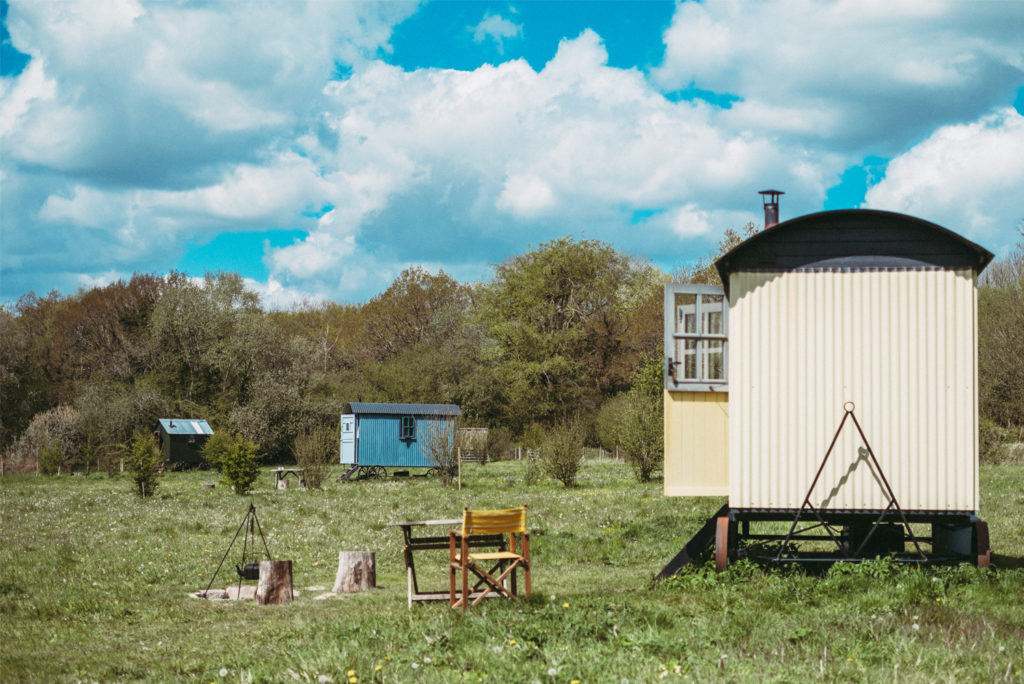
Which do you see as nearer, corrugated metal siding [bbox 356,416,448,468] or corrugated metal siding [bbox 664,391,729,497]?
corrugated metal siding [bbox 664,391,729,497]

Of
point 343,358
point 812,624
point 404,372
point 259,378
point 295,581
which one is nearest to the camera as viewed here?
point 812,624

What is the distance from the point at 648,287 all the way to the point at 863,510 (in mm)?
46799

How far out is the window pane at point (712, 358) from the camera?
11883 mm

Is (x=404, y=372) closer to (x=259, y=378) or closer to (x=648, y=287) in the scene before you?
(x=259, y=378)

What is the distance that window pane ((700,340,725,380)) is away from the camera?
11.9 metres

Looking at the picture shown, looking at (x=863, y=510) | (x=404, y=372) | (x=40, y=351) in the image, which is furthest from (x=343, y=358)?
(x=863, y=510)

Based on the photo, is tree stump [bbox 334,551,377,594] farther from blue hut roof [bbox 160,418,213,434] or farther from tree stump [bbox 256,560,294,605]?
blue hut roof [bbox 160,418,213,434]

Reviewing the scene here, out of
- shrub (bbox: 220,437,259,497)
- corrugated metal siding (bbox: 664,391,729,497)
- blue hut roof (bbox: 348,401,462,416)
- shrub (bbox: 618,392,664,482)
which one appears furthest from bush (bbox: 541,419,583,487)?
corrugated metal siding (bbox: 664,391,729,497)

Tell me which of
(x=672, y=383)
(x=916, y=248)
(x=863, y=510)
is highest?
(x=916, y=248)

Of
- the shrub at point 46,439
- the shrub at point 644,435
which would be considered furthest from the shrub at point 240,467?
the shrub at point 46,439

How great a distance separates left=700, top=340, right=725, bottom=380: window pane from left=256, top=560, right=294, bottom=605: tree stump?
5545mm

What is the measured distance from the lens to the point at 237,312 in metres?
55.0

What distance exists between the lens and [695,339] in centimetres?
1180

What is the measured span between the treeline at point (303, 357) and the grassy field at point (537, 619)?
34242mm
